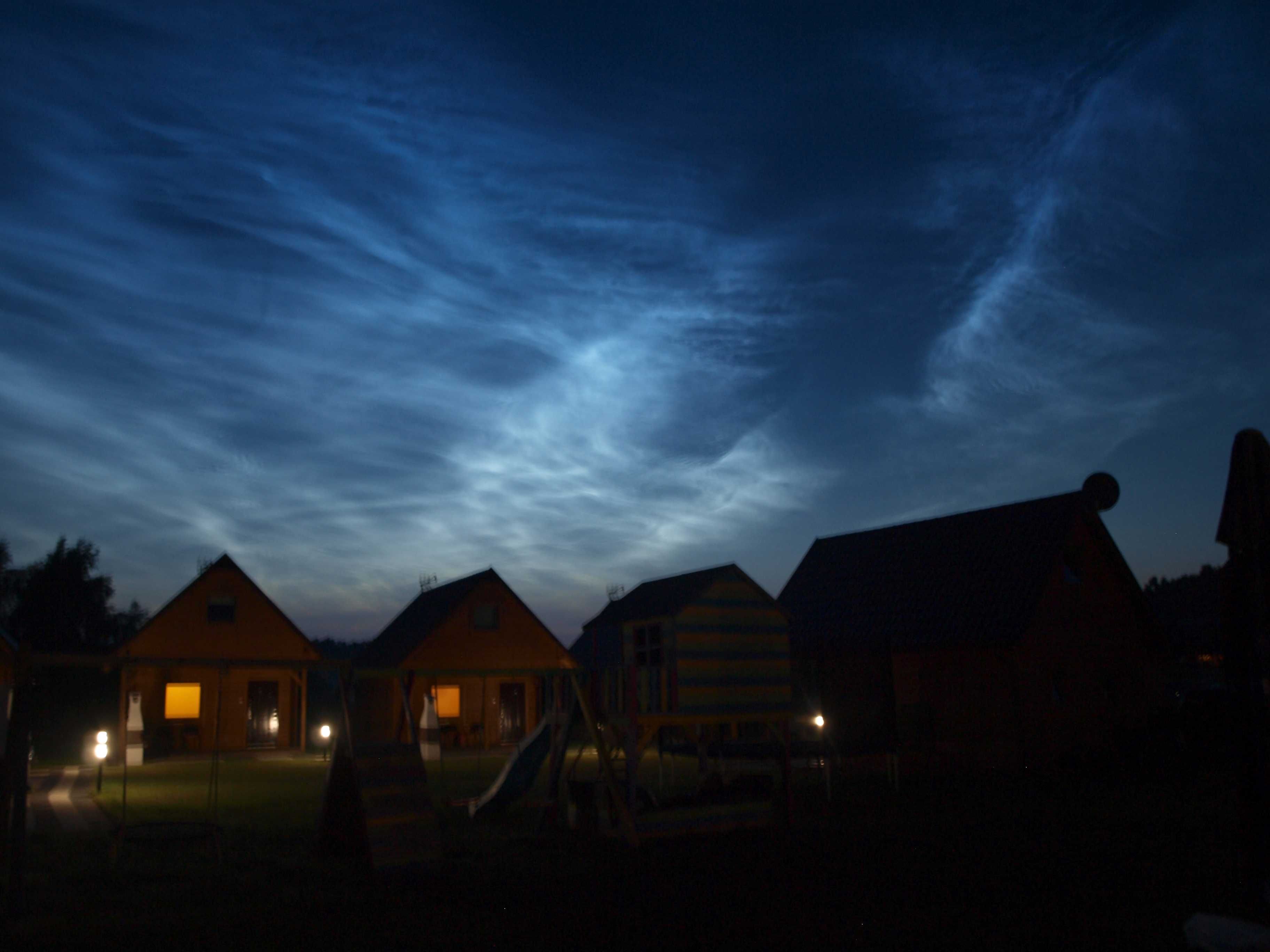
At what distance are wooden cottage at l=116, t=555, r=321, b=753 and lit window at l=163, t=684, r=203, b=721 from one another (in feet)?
0.08

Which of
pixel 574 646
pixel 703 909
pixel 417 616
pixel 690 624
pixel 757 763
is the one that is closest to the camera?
pixel 703 909

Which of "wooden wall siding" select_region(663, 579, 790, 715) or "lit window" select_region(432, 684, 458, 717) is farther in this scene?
"lit window" select_region(432, 684, 458, 717)

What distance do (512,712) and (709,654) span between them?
21.7 meters

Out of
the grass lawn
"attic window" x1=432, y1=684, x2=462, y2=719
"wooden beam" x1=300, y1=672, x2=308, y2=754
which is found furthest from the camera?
"attic window" x1=432, y1=684, x2=462, y2=719

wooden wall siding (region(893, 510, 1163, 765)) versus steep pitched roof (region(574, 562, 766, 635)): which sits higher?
steep pitched roof (region(574, 562, 766, 635))

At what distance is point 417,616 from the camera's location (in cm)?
4031

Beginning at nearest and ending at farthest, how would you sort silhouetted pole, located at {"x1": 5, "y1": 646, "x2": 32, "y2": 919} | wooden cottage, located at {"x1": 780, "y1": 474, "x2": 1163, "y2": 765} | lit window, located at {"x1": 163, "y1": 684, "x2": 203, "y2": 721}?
silhouetted pole, located at {"x1": 5, "y1": 646, "x2": 32, "y2": 919}, wooden cottage, located at {"x1": 780, "y1": 474, "x2": 1163, "y2": 765}, lit window, located at {"x1": 163, "y1": 684, "x2": 203, "y2": 721}

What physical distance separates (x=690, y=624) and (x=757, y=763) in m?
13.3

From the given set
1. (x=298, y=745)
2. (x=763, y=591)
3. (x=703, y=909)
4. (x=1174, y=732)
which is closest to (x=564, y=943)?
(x=703, y=909)

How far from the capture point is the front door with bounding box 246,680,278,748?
35.6 metres

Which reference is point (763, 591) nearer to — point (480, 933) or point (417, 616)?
point (480, 933)

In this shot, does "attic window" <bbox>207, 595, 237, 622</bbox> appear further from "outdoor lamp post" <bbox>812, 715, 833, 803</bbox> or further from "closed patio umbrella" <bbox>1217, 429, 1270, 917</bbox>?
"closed patio umbrella" <bbox>1217, 429, 1270, 917</bbox>

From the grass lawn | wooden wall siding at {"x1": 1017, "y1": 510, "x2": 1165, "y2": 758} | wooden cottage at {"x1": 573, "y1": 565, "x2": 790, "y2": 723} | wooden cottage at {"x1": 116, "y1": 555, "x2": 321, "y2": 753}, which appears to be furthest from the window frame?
wooden wall siding at {"x1": 1017, "y1": 510, "x2": 1165, "y2": 758}

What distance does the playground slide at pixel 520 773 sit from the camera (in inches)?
672
